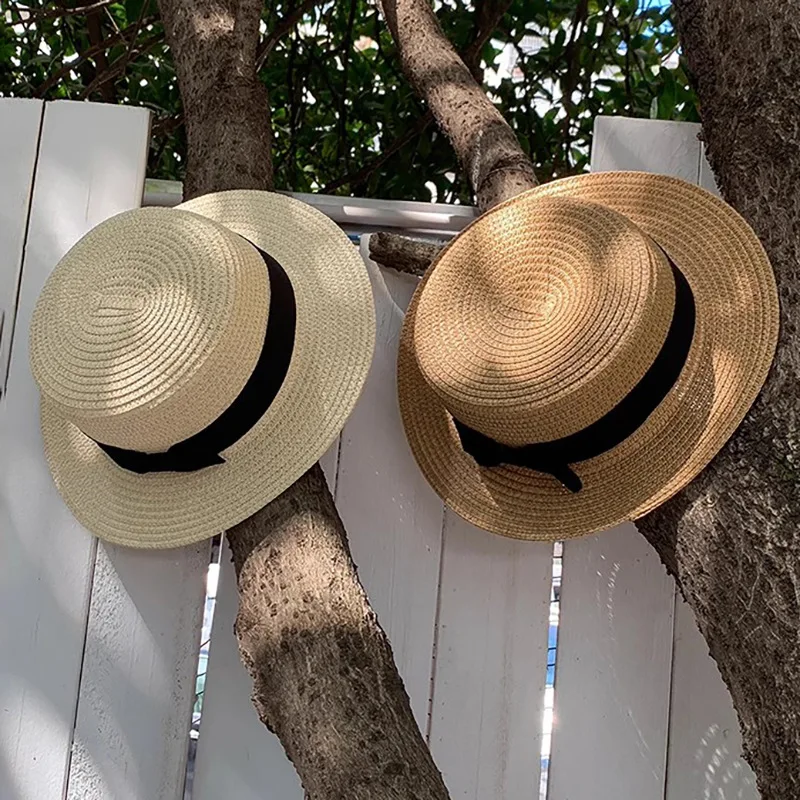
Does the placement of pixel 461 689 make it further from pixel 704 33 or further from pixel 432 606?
pixel 704 33

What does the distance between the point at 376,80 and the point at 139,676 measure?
6.83 ft

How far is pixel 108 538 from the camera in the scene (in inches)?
60.2

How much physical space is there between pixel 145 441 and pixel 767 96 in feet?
3.16

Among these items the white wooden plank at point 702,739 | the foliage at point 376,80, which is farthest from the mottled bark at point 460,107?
the white wooden plank at point 702,739

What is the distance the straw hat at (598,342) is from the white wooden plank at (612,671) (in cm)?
27

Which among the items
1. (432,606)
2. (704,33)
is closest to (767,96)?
(704,33)

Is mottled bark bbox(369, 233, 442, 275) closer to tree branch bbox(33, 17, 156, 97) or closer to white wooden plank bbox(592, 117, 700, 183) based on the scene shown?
white wooden plank bbox(592, 117, 700, 183)

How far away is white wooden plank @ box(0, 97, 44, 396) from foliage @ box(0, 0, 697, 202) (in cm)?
91

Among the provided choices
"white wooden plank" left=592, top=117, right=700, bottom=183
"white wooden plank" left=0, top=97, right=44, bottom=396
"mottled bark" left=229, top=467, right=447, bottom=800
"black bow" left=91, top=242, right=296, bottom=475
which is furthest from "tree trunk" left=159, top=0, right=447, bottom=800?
"white wooden plank" left=592, top=117, right=700, bottom=183

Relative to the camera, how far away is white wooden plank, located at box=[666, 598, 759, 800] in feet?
5.49

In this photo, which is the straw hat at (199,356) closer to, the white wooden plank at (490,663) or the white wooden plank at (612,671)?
the white wooden plank at (490,663)

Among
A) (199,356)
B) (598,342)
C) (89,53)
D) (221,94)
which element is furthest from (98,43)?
(598,342)

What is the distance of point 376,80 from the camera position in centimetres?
315

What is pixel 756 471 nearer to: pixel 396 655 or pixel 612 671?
pixel 612 671
